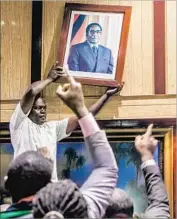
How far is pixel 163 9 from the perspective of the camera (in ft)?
5.46

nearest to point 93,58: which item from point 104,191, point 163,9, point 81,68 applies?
point 81,68

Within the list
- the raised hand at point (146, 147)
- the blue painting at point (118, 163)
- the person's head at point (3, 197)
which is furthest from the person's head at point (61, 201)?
the blue painting at point (118, 163)

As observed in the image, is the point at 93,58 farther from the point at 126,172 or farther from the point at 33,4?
the point at 126,172

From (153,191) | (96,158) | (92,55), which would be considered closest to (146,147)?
(153,191)

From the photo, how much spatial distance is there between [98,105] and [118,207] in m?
0.44

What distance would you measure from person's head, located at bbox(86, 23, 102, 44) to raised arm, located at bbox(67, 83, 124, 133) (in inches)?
6.8

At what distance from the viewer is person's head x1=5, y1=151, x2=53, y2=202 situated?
3.34 feet

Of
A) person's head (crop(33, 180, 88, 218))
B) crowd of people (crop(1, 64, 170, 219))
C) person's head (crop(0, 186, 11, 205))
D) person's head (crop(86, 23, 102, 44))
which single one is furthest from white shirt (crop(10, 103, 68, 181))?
person's head (crop(33, 180, 88, 218))

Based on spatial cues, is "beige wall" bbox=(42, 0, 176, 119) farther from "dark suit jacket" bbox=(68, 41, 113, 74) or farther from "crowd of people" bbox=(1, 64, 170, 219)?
"crowd of people" bbox=(1, 64, 170, 219)

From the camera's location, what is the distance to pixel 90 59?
1701mm

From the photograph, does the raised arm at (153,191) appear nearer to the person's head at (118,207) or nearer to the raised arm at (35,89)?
the person's head at (118,207)

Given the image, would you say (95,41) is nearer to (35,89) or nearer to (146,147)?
(35,89)

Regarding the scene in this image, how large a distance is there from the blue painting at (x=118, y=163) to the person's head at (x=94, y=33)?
13.4 inches

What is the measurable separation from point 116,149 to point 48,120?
233mm
